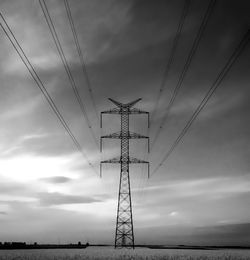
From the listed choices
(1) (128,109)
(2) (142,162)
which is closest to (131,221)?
(2) (142,162)

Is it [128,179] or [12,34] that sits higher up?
[128,179]

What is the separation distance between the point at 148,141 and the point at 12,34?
40.0m

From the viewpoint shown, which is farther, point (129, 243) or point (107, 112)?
point (129, 243)

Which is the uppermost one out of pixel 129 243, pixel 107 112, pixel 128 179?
pixel 107 112

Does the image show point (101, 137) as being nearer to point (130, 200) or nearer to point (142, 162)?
point (142, 162)

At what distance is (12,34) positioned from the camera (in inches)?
699

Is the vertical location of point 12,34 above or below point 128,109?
below

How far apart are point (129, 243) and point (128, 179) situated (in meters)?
11.0

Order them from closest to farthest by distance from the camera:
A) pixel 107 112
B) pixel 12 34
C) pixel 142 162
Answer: pixel 12 34 < pixel 107 112 < pixel 142 162

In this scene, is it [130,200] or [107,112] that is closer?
[107,112]

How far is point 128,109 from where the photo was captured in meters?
56.7

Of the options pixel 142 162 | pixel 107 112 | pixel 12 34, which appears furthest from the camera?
pixel 142 162

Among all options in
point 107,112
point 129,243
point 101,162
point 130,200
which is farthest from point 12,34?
point 129,243

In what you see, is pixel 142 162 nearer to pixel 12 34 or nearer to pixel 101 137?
pixel 101 137
